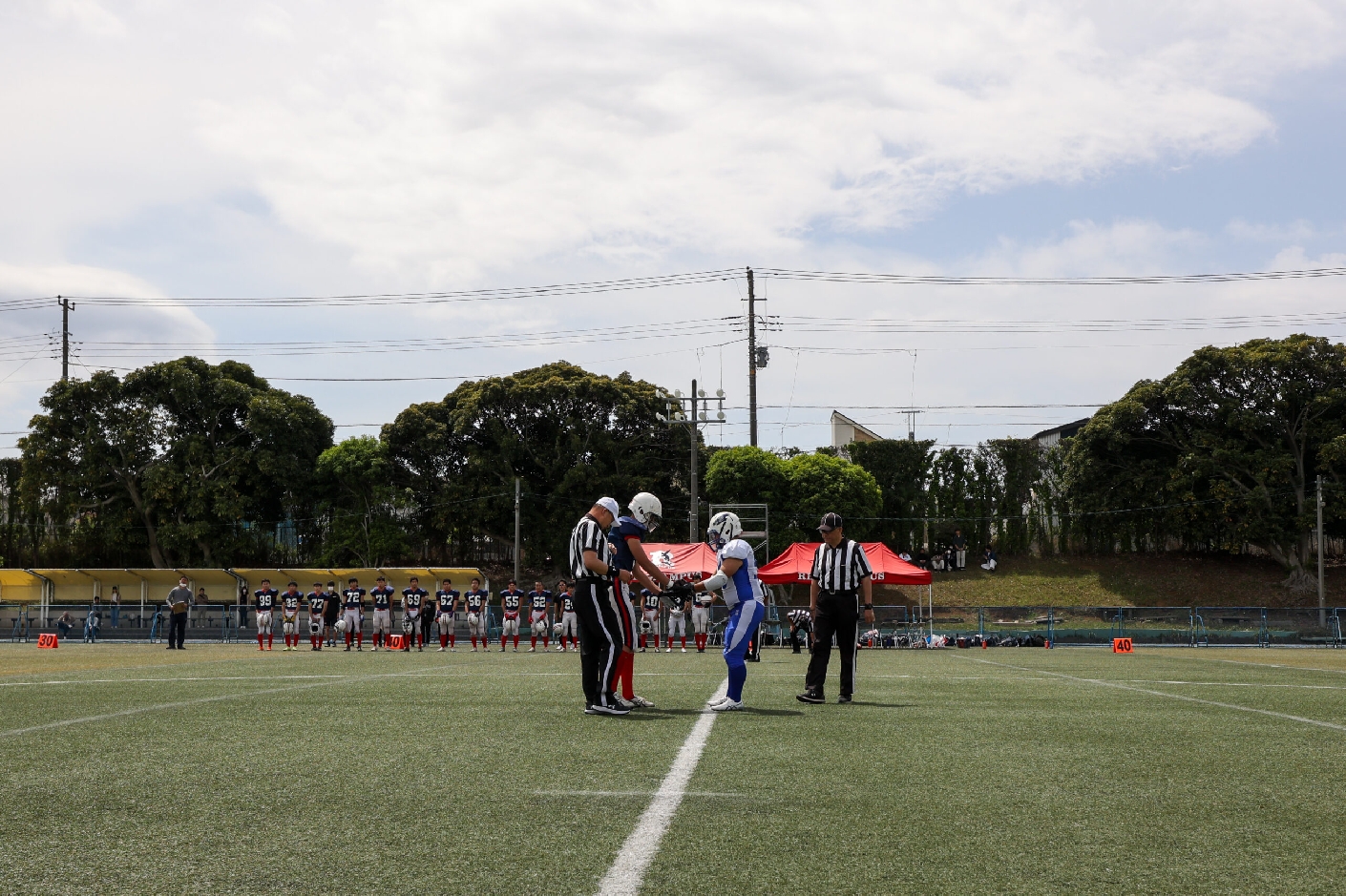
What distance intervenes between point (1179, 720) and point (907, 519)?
5177 cm

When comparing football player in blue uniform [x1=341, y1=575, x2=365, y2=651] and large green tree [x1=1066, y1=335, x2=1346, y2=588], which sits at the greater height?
large green tree [x1=1066, y1=335, x2=1346, y2=588]

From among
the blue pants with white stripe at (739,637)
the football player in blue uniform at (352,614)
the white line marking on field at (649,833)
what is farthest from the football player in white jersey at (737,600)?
the football player in blue uniform at (352,614)

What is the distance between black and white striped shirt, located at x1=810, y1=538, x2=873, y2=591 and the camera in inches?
397

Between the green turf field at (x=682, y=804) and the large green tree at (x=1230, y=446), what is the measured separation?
46.5m

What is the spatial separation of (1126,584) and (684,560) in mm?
30302

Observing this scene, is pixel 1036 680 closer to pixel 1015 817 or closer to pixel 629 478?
pixel 1015 817

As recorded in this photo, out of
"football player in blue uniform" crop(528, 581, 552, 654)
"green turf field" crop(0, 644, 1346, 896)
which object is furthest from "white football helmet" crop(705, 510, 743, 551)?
"football player in blue uniform" crop(528, 581, 552, 654)

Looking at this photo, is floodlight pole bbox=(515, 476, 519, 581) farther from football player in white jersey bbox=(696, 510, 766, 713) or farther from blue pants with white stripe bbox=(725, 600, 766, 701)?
blue pants with white stripe bbox=(725, 600, 766, 701)

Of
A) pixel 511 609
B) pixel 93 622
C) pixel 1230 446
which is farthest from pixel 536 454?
pixel 1230 446

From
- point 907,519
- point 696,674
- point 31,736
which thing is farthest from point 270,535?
point 31,736

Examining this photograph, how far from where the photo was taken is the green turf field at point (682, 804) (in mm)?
3670

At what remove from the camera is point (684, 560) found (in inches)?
1298

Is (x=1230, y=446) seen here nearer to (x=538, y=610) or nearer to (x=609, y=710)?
(x=538, y=610)

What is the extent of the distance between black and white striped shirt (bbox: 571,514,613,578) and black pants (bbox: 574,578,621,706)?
0.11 metres
